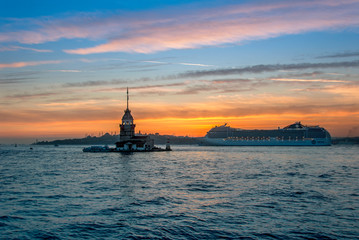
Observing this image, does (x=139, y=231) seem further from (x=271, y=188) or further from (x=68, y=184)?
(x=68, y=184)

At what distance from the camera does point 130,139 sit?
137 meters

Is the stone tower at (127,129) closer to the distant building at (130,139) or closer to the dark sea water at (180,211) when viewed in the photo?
the distant building at (130,139)

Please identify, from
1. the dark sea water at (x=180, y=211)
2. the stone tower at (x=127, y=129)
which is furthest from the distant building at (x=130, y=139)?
the dark sea water at (x=180, y=211)

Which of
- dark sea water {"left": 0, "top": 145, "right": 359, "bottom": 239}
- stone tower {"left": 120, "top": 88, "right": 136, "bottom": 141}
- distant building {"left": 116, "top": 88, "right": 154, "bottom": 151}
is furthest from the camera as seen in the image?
stone tower {"left": 120, "top": 88, "right": 136, "bottom": 141}

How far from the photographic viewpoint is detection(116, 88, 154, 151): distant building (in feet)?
434

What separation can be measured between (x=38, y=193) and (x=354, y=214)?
2693cm

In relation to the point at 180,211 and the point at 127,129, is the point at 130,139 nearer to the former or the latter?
the point at 127,129

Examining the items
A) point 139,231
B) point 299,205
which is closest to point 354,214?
point 299,205

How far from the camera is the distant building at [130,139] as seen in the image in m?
132

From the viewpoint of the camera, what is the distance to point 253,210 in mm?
24000

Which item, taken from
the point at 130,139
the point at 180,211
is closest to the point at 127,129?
the point at 130,139

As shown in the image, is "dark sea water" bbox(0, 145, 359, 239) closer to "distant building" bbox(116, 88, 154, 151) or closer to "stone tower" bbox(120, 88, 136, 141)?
"distant building" bbox(116, 88, 154, 151)

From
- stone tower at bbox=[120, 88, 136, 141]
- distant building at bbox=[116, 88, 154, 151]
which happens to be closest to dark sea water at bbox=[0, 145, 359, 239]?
distant building at bbox=[116, 88, 154, 151]

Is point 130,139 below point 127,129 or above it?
below
